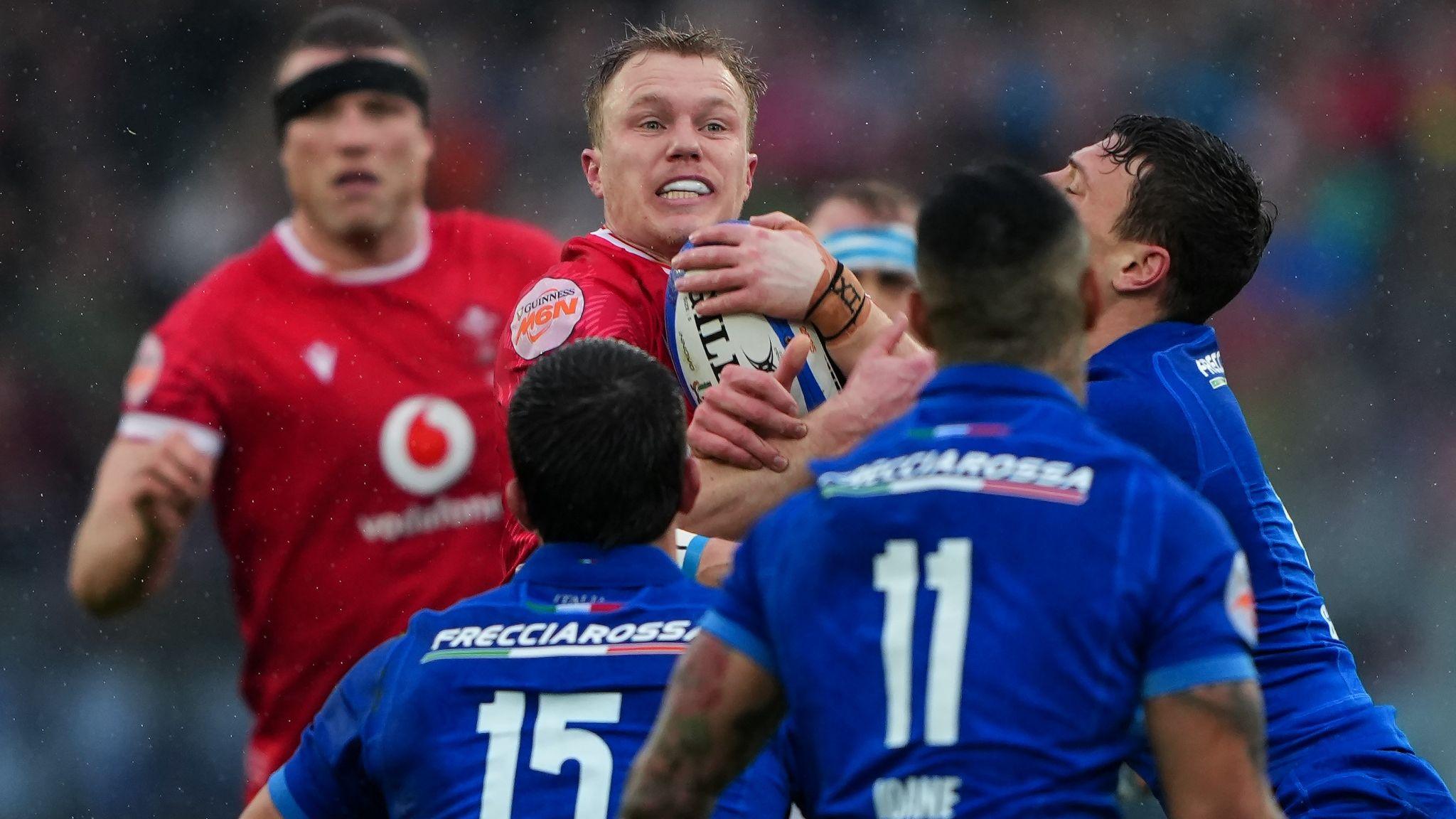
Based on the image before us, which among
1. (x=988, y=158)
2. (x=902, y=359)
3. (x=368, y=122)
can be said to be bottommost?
(x=902, y=359)

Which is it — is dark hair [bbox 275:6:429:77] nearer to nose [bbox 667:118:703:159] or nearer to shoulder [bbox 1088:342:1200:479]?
nose [bbox 667:118:703:159]

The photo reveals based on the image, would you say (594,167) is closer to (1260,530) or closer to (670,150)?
(670,150)

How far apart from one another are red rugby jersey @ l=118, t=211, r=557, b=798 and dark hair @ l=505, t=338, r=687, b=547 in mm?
3000

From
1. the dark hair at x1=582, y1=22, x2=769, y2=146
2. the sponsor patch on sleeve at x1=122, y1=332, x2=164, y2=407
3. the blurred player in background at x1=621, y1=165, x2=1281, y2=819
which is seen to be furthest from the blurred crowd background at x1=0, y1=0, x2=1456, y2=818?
the blurred player in background at x1=621, y1=165, x2=1281, y2=819

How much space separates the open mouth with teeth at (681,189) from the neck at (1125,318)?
3.68ft

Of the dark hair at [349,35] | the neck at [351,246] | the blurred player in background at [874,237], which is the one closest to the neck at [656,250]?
the neck at [351,246]

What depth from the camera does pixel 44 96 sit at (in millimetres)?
10742

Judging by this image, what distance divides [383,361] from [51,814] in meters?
3.89

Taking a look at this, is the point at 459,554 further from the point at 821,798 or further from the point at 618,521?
the point at 821,798

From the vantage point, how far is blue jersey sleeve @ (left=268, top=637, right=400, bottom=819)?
9.68 feet

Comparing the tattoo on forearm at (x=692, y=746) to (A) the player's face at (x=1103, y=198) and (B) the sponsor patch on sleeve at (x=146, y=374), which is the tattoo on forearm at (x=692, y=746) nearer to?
(A) the player's face at (x=1103, y=198)

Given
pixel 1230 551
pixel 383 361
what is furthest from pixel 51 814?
pixel 1230 551

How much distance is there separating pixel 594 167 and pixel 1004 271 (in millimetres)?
2631

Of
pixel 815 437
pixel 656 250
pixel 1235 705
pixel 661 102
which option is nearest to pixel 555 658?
pixel 1235 705
